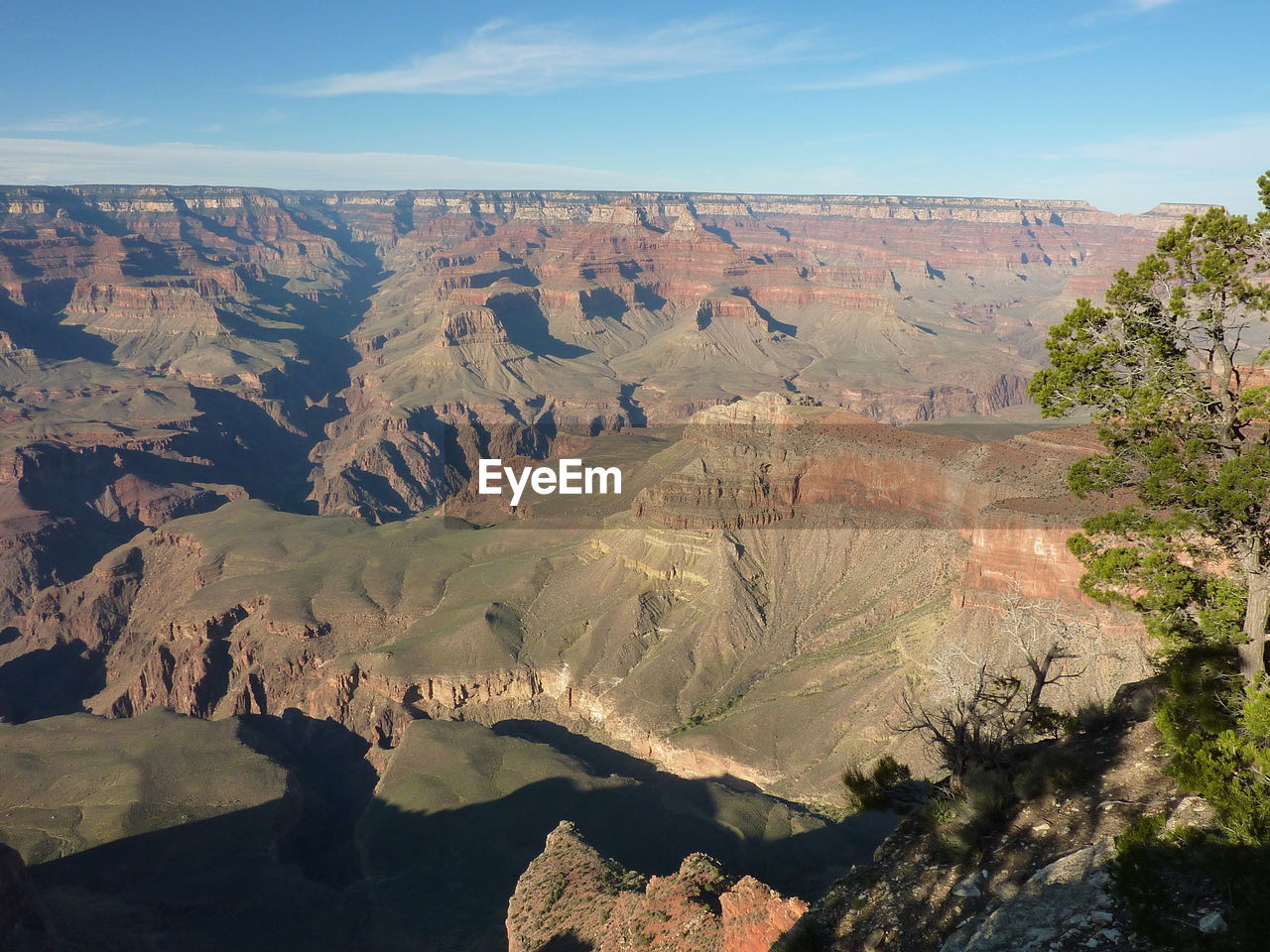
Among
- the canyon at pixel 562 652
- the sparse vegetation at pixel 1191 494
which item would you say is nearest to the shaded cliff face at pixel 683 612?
the canyon at pixel 562 652

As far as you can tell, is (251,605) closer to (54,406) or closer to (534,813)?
(534,813)

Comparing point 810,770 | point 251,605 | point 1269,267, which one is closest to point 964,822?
point 1269,267

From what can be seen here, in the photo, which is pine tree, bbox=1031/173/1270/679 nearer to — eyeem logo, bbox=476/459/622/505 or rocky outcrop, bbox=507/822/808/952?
rocky outcrop, bbox=507/822/808/952

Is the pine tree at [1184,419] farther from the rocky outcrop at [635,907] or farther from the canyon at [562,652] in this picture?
the rocky outcrop at [635,907]

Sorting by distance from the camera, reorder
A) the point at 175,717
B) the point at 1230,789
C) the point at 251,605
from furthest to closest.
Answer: the point at 251,605, the point at 175,717, the point at 1230,789

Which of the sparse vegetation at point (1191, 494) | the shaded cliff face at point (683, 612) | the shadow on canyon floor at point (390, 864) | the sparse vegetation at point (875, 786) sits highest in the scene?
the sparse vegetation at point (1191, 494)

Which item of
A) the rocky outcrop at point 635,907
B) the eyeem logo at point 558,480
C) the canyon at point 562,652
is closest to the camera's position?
the rocky outcrop at point 635,907

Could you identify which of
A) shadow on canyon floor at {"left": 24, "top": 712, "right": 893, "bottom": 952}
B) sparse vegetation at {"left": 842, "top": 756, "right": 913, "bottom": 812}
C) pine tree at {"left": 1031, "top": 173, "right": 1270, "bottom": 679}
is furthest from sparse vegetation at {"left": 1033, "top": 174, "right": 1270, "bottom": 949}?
shadow on canyon floor at {"left": 24, "top": 712, "right": 893, "bottom": 952}
